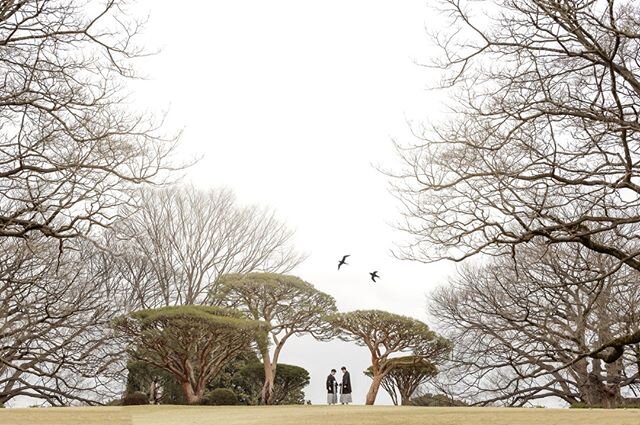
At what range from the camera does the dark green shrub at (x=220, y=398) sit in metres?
21.7

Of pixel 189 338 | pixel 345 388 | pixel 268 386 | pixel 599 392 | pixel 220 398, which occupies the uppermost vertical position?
pixel 189 338

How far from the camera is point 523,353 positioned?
911 inches

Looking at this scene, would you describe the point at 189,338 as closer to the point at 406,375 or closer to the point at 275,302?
the point at 275,302

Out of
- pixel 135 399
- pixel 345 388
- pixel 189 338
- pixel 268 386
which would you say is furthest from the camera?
pixel 268 386

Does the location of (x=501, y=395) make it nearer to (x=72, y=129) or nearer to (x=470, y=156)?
(x=470, y=156)

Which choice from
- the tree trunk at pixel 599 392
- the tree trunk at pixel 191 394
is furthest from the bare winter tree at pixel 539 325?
the tree trunk at pixel 191 394

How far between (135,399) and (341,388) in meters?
7.56

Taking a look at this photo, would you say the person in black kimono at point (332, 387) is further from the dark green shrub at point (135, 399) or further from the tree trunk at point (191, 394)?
the dark green shrub at point (135, 399)

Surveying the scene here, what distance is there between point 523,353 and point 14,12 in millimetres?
20378

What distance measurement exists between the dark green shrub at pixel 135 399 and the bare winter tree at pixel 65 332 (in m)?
1.42

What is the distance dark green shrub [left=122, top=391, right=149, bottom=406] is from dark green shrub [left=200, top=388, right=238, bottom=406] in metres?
2.18

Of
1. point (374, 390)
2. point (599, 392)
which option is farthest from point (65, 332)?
point (599, 392)

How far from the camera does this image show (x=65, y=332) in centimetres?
2286

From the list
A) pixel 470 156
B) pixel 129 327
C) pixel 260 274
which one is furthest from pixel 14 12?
pixel 260 274
